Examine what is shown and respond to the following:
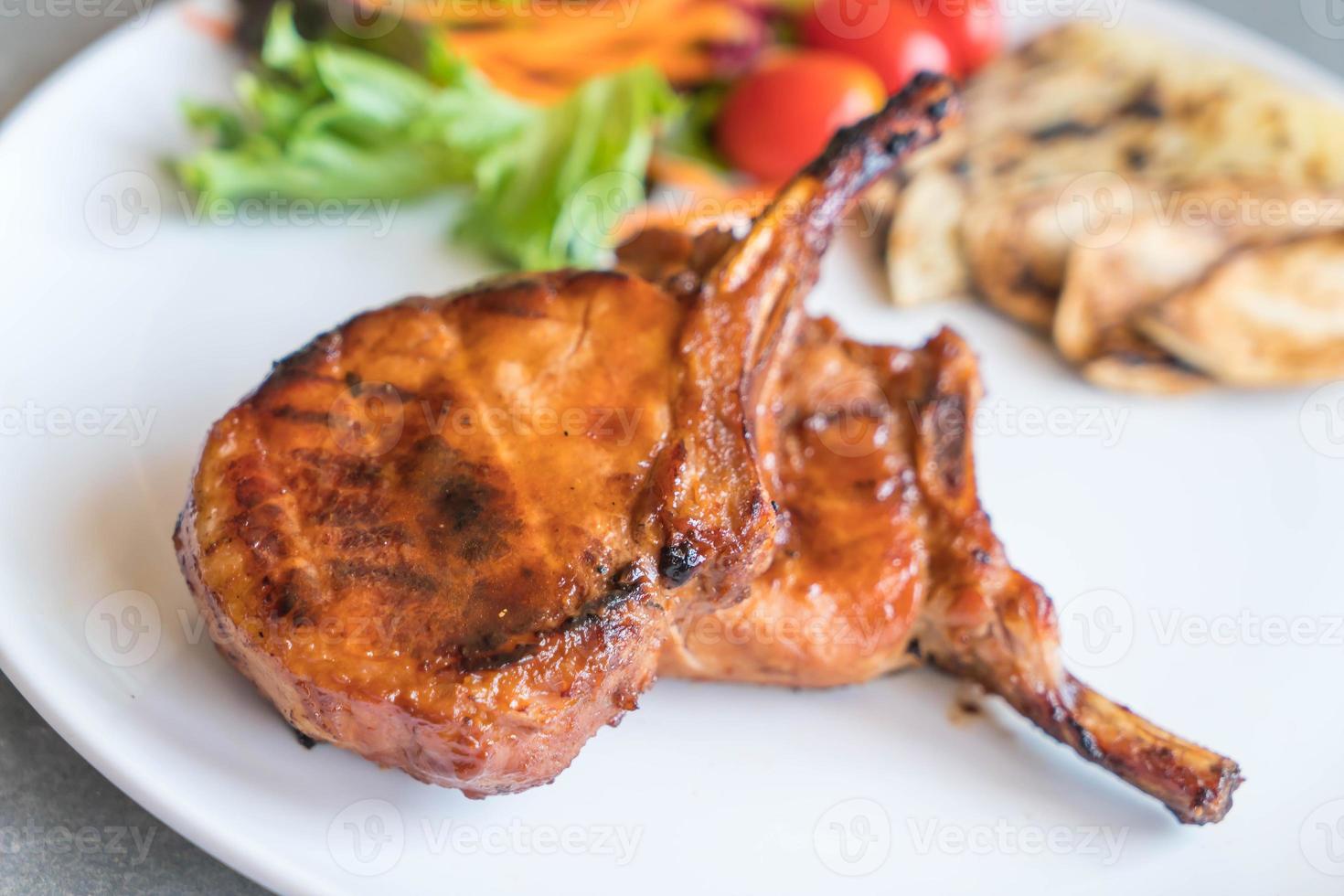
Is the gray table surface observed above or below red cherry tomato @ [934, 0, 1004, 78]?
below

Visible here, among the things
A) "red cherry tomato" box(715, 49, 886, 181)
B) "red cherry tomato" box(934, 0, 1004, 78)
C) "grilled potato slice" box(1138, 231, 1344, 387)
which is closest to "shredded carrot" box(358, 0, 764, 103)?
"red cherry tomato" box(715, 49, 886, 181)

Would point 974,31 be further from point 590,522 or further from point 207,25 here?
point 590,522

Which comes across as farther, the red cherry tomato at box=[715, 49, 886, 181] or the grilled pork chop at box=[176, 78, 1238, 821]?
the red cherry tomato at box=[715, 49, 886, 181]

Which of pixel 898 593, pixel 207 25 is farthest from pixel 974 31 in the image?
pixel 898 593

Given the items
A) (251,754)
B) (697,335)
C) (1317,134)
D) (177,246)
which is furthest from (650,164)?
(251,754)

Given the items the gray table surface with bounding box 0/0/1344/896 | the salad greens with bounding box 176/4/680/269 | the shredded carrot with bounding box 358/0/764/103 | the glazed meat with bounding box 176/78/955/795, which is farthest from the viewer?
the shredded carrot with bounding box 358/0/764/103

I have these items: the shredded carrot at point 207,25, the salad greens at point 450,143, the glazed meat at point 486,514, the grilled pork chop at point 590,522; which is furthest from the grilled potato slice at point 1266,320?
the shredded carrot at point 207,25

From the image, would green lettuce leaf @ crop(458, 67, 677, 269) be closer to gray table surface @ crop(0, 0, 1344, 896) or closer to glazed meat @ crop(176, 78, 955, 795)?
glazed meat @ crop(176, 78, 955, 795)
